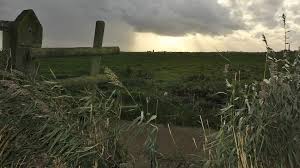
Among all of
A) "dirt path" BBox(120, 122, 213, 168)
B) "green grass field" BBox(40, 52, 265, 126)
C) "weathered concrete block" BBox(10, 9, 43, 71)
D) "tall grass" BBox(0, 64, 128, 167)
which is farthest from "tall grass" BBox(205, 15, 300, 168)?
"weathered concrete block" BBox(10, 9, 43, 71)

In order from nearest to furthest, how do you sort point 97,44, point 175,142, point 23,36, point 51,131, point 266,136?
point 266,136
point 51,131
point 23,36
point 175,142
point 97,44

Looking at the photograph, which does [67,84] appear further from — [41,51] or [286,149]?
[286,149]

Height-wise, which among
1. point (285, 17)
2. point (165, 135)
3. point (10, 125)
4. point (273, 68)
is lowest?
point (165, 135)

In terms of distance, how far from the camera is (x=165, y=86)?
15.8m

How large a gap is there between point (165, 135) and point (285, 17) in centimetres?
453

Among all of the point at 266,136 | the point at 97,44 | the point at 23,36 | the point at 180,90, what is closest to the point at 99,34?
the point at 97,44

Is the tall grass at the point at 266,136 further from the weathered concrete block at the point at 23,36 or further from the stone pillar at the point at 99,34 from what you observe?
the stone pillar at the point at 99,34

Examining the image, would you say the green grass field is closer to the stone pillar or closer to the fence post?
the fence post

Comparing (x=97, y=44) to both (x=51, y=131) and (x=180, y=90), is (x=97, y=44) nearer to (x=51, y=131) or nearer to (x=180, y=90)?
(x=51, y=131)

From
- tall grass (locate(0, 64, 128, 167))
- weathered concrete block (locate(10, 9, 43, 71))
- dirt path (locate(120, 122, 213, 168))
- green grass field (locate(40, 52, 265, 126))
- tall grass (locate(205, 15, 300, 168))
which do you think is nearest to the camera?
tall grass (locate(205, 15, 300, 168))

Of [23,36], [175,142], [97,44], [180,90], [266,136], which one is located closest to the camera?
[266,136]

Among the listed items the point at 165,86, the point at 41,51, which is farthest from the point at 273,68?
the point at 165,86

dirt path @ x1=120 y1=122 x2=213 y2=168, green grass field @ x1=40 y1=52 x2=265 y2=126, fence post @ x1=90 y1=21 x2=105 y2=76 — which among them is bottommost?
dirt path @ x1=120 y1=122 x2=213 y2=168

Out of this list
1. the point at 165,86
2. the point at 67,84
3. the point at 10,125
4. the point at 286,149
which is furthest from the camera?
the point at 165,86
